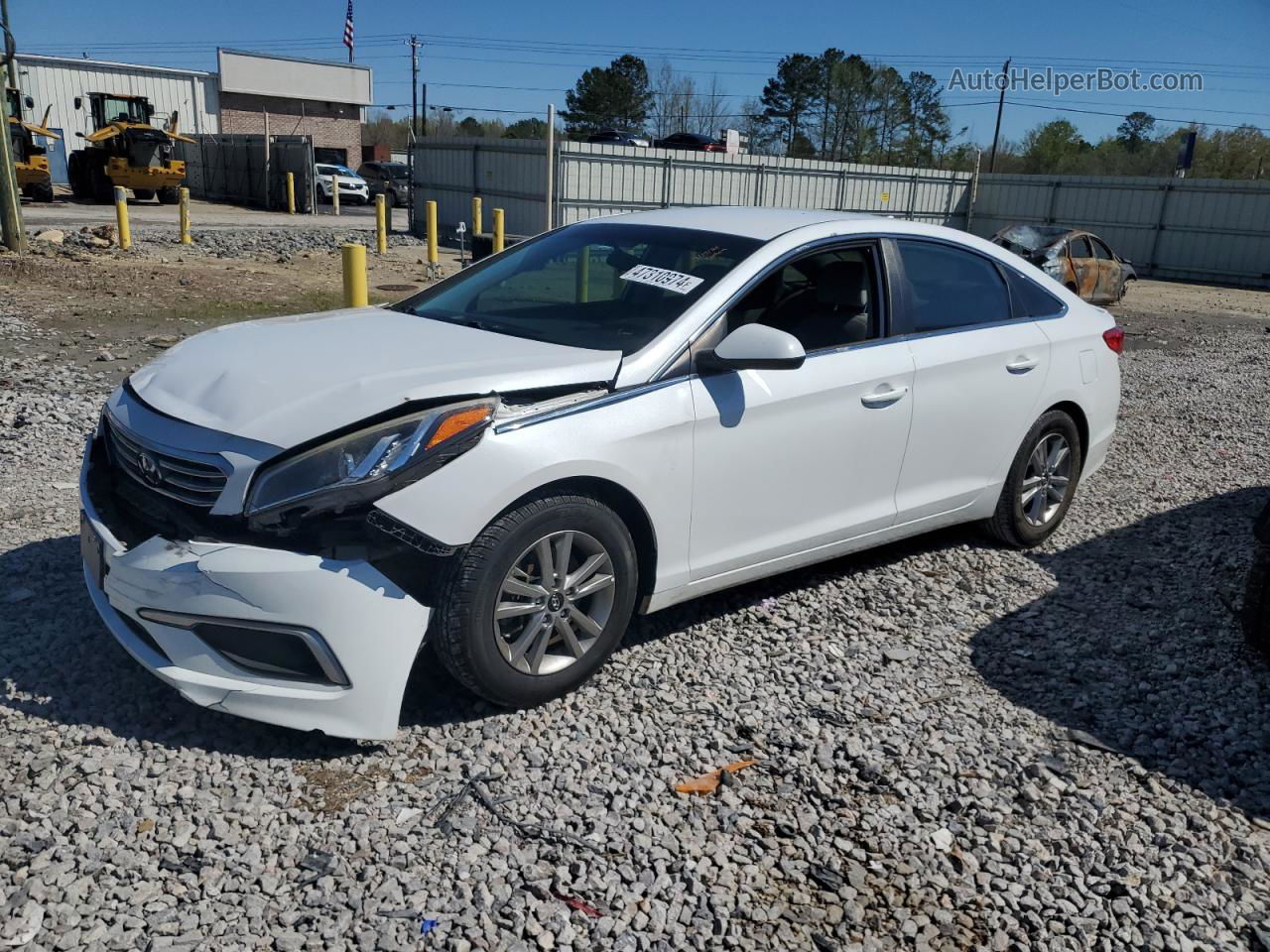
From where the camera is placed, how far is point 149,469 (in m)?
3.24

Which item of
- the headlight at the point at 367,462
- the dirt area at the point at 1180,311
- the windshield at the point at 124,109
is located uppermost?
the windshield at the point at 124,109

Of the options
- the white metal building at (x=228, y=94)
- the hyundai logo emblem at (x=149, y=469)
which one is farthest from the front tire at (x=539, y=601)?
the white metal building at (x=228, y=94)

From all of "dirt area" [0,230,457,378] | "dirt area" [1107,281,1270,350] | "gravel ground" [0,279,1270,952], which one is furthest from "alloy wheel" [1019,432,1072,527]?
"dirt area" [1107,281,1270,350]

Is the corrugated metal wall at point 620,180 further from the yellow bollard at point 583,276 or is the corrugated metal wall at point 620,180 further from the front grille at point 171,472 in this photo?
the front grille at point 171,472

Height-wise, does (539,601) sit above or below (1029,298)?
below

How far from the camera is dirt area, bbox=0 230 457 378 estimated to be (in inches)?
399

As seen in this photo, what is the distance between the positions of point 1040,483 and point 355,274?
15.4 ft

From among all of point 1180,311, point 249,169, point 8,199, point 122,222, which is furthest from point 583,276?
point 249,169

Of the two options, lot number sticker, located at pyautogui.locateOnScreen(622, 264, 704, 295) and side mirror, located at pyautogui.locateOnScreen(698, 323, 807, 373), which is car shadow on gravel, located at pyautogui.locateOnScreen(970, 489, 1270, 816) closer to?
side mirror, located at pyautogui.locateOnScreen(698, 323, 807, 373)

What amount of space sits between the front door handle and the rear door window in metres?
0.34

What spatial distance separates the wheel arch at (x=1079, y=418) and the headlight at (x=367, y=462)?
3301mm

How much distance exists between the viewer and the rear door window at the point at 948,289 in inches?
181

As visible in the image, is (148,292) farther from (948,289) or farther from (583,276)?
(948,289)

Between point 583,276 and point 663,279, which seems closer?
point 663,279
